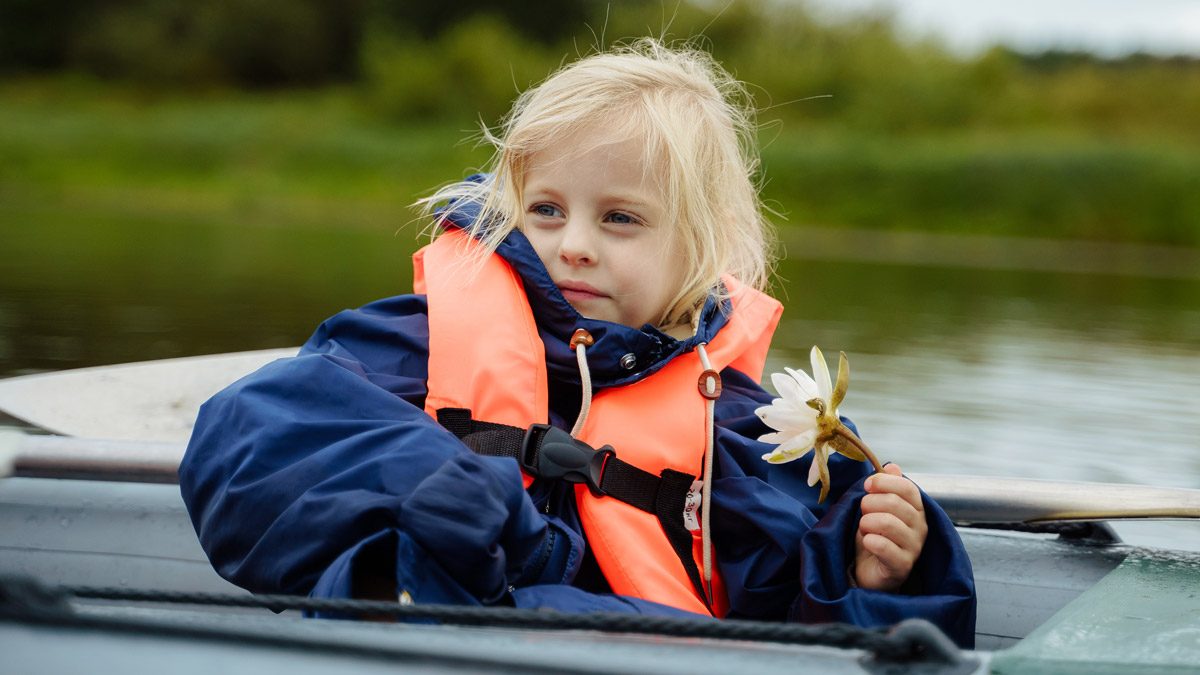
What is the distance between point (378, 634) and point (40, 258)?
285 inches

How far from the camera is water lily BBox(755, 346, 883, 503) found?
52.1 inches

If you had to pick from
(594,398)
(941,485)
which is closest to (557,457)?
(594,398)

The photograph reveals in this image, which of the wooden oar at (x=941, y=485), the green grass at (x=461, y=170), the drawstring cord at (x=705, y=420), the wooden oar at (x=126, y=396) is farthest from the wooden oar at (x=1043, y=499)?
the green grass at (x=461, y=170)

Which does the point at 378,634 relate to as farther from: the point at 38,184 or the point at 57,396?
the point at 38,184

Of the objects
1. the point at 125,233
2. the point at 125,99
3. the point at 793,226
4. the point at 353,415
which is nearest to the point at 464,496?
the point at 353,415

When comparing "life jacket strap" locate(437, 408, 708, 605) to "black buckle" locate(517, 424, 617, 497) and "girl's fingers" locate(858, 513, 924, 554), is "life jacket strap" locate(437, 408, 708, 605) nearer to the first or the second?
"black buckle" locate(517, 424, 617, 497)

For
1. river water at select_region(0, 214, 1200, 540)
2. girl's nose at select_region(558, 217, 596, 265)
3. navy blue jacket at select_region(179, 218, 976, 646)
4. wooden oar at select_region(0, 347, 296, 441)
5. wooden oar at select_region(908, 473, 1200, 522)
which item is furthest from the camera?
river water at select_region(0, 214, 1200, 540)

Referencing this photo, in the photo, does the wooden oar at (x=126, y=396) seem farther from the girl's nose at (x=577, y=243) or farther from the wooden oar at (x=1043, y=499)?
the wooden oar at (x=1043, y=499)

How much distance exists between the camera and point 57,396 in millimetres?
2334

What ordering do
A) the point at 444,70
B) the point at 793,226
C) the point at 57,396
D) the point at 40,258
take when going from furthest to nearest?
the point at 444,70 < the point at 793,226 < the point at 40,258 < the point at 57,396

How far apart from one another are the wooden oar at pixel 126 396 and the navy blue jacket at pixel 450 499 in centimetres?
106

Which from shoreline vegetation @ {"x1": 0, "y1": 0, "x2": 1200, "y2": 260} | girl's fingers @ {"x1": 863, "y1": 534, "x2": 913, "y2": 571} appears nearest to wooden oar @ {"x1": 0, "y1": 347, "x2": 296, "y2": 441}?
girl's fingers @ {"x1": 863, "y1": 534, "x2": 913, "y2": 571}

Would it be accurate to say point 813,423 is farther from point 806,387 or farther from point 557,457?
point 557,457

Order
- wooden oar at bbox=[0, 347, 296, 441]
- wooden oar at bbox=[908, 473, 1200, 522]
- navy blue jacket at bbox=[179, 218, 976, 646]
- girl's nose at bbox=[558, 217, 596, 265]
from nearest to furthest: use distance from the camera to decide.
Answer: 1. navy blue jacket at bbox=[179, 218, 976, 646]
2. girl's nose at bbox=[558, 217, 596, 265]
3. wooden oar at bbox=[908, 473, 1200, 522]
4. wooden oar at bbox=[0, 347, 296, 441]
